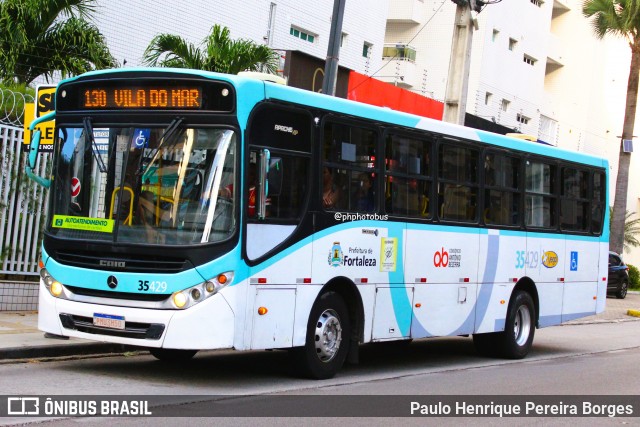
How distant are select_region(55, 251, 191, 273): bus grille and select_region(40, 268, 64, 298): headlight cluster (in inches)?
13.6

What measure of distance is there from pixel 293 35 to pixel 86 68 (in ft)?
38.4

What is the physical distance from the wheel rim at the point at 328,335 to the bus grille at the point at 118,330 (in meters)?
2.09

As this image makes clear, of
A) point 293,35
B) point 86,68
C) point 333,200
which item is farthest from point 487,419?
point 293,35

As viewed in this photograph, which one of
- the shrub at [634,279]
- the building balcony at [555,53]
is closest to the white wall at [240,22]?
the building balcony at [555,53]

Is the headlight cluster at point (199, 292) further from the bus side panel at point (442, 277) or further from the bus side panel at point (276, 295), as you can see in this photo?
the bus side panel at point (442, 277)

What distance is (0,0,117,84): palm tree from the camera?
16375 mm

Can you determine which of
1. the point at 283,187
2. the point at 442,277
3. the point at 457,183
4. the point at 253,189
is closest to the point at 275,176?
the point at 283,187

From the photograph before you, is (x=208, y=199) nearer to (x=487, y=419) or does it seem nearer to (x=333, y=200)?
(x=333, y=200)

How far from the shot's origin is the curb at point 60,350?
11070 millimetres

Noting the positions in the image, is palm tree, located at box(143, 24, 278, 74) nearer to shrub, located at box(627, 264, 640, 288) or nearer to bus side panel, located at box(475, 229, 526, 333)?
bus side panel, located at box(475, 229, 526, 333)

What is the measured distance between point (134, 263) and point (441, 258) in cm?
489

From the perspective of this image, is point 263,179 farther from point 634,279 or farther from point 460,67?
point 634,279

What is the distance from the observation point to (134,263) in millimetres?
9945

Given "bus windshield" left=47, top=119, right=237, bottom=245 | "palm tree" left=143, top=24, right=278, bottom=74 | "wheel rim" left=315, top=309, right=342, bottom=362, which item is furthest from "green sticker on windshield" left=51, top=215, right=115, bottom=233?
"palm tree" left=143, top=24, right=278, bottom=74
